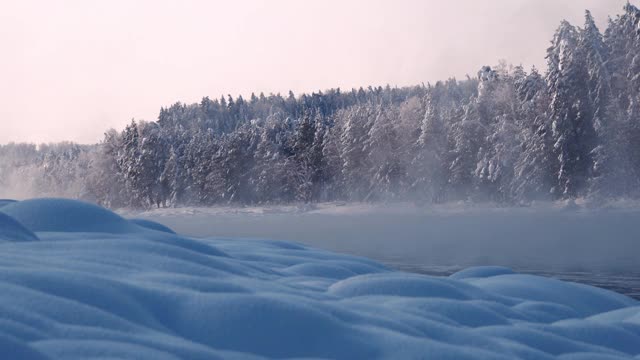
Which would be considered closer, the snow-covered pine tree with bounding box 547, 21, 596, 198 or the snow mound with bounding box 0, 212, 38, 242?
the snow mound with bounding box 0, 212, 38, 242

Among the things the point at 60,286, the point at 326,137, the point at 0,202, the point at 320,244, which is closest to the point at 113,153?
the point at 326,137

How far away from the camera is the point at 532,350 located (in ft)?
17.7

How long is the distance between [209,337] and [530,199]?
54.2 meters

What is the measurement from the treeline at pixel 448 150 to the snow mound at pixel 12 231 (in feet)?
165

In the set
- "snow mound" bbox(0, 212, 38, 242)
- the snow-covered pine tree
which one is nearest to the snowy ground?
the snow-covered pine tree

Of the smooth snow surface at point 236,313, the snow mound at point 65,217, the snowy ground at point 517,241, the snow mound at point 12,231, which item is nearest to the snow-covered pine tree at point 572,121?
the snowy ground at point 517,241

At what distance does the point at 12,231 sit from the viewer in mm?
7094

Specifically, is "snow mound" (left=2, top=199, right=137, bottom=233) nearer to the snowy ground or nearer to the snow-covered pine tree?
the snowy ground

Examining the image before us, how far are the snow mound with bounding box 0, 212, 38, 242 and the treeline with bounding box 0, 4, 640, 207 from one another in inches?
1981

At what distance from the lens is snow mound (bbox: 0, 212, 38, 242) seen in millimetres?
6996

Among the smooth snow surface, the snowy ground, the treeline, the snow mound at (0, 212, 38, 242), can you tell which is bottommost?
the snowy ground

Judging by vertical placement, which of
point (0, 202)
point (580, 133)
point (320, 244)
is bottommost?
point (320, 244)

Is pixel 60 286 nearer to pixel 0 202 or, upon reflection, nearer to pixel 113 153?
pixel 0 202

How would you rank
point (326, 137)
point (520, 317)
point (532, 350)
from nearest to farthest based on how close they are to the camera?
1. point (532, 350)
2. point (520, 317)
3. point (326, 137)
